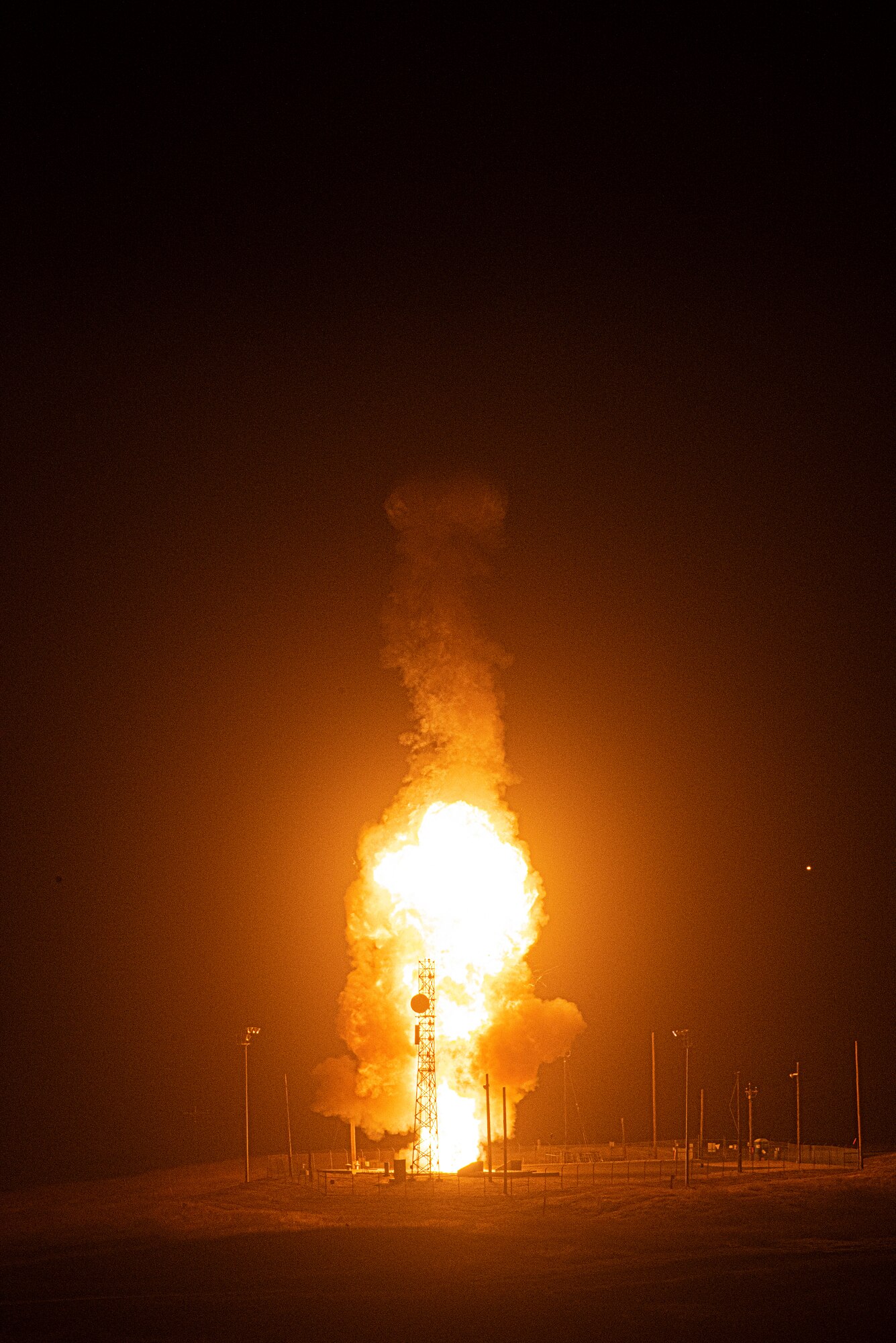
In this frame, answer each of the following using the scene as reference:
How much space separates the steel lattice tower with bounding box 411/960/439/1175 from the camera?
62.6m

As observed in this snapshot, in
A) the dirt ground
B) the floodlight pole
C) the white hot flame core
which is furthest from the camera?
the white hot flame core

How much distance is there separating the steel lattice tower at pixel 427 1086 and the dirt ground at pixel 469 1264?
3302 millimetres

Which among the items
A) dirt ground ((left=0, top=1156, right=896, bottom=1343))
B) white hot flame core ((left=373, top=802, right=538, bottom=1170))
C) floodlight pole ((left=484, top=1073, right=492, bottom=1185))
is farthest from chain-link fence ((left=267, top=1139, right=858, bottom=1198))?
white hot flame core ((left=373, top=802, right=538, bottom=1170))

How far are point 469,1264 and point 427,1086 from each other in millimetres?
18031

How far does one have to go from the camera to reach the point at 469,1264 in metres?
45.6

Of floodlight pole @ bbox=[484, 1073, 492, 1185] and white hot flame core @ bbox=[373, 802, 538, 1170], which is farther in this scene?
white hot flame core @ bbox=[373, 802, 538, 1170]

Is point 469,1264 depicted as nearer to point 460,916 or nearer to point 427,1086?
point 427,1086

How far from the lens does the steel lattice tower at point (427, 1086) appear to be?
2466 inches

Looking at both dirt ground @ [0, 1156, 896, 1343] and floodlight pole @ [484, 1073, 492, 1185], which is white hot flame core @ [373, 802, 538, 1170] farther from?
dirt ground @ [0, 1156, 896, 1343]

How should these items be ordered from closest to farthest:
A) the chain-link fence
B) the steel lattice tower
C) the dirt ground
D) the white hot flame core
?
the dirt ground < the chain-link fence < the steel lattice tower < the white hot flame core

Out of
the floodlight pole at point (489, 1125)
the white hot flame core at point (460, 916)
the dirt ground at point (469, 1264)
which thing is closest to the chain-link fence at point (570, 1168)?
the floodlight pole at point (489, 1125)

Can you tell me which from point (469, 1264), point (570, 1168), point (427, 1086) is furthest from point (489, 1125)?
point (469, 1264)

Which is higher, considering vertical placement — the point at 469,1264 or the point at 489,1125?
the point at 489,1125

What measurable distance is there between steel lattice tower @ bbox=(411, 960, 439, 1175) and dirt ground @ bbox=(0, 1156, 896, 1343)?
330cm
